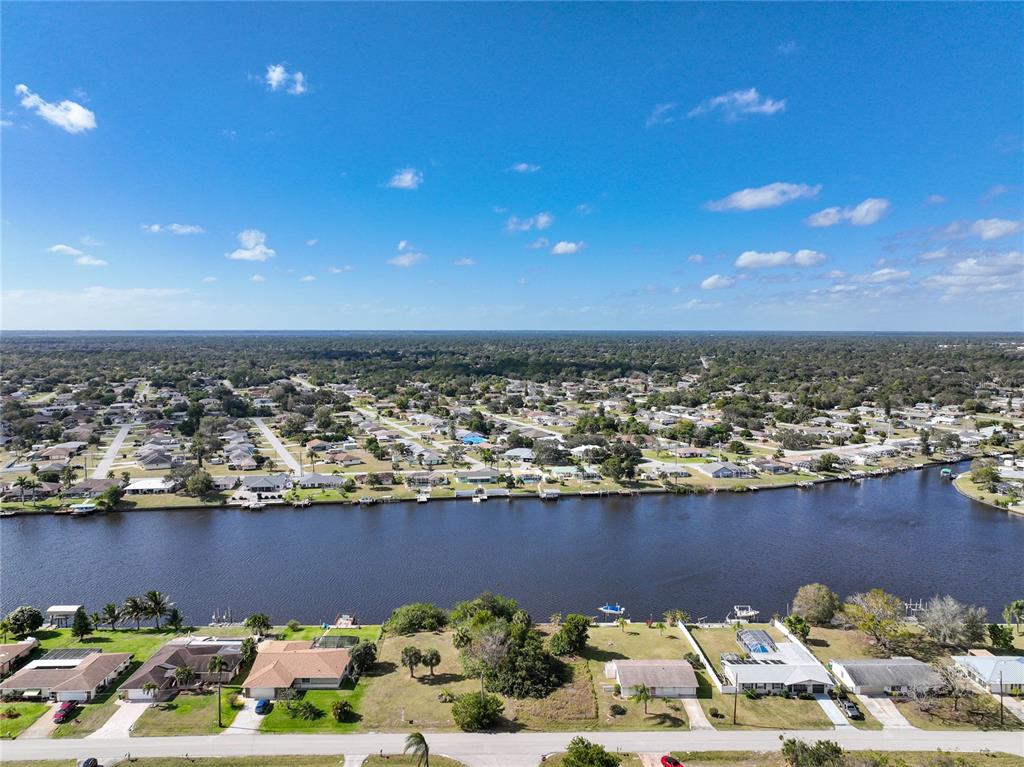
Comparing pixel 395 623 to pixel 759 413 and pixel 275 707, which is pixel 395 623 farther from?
pixel 759 413

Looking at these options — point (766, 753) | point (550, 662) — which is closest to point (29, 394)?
point (550, 662)

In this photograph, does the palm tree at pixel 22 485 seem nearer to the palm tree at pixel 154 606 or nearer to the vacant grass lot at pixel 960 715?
the palm tree at pixel 154 606

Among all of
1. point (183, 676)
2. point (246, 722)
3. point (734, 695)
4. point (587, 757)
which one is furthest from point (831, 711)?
point (183, 676)

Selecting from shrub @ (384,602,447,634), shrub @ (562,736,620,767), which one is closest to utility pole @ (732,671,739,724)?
shrub @ (562,736,620,767)

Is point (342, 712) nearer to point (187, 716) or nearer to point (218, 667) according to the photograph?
point (218, 667)

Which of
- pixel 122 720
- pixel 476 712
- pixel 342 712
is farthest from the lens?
pixel 342 712
